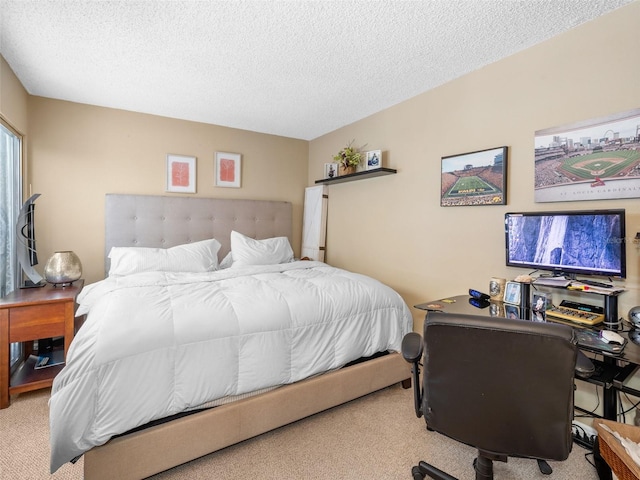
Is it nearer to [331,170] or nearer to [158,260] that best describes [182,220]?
[158,260]

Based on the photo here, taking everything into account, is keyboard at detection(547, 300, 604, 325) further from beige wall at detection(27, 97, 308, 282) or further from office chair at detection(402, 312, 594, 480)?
beige wall at detection(27, 97, 308, 282)

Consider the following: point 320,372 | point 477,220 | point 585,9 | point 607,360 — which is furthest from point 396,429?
point 585,9

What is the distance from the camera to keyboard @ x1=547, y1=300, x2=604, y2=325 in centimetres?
168

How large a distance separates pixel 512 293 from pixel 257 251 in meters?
2.47

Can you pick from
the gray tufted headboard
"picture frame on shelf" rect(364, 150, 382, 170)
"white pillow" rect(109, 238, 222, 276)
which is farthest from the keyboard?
the gray tufted headboard

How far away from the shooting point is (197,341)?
66.0 inches

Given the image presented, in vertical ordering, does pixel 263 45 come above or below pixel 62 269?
above

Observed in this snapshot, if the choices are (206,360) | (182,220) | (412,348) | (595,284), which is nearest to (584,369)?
(412,348)

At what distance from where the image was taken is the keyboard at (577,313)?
5.51ft

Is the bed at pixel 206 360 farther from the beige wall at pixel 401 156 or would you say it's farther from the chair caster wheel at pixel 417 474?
the beige wall at pixel 401 156

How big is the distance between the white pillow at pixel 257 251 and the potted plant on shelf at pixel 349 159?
3.78ft

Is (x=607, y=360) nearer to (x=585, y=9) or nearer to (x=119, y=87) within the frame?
(x=585, y=9)

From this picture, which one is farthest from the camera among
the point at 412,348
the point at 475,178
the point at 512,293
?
the point at 475,178

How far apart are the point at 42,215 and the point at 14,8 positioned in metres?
1.96
